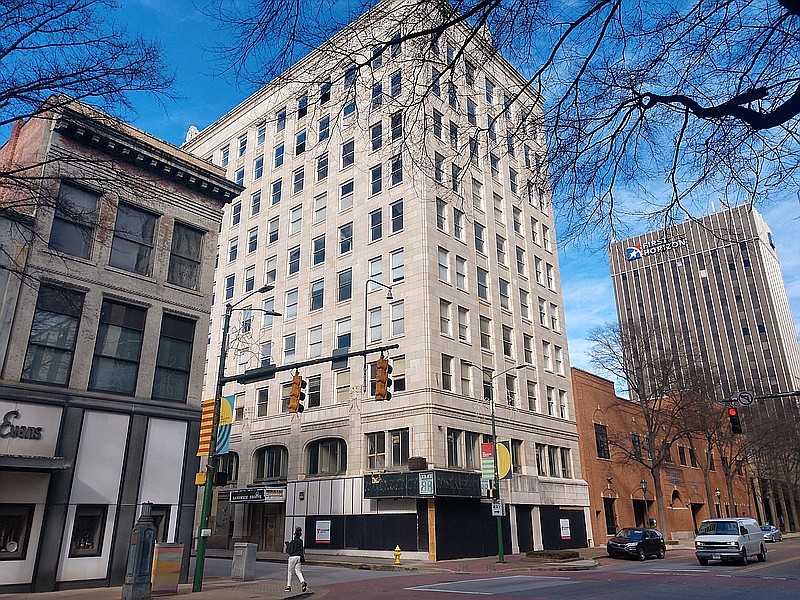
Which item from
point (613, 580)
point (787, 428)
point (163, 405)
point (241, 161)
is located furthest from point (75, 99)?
point (787, 428)

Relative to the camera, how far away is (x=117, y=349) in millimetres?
19734

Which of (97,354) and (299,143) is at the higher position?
(299,143)

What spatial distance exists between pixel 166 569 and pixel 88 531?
2962 millimetres

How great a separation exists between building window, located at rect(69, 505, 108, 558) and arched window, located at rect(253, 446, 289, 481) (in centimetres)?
2264

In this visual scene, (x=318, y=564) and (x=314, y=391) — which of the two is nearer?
(x=318, y=564)

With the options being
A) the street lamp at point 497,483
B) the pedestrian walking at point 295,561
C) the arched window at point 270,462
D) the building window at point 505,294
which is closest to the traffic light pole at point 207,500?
the pedestrian walking at point 295,561

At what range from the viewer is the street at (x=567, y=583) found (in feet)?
51.6

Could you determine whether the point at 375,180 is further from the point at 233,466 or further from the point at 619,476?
the point at 619,476

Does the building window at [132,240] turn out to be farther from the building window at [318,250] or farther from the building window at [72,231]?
the building window at [318,250]

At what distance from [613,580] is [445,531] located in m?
13.6

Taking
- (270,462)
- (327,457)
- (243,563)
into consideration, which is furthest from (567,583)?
(270,462)

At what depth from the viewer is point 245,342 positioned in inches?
1841

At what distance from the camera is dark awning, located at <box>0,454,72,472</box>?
15.6 metres

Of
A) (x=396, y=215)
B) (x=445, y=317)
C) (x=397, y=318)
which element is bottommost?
(x=397, y=318)
